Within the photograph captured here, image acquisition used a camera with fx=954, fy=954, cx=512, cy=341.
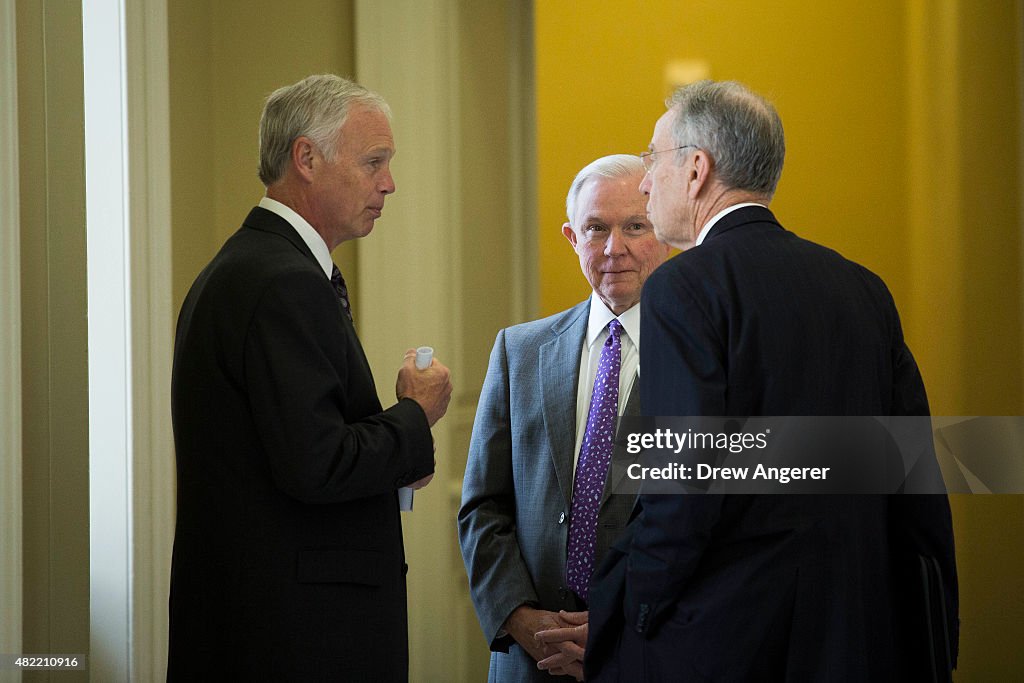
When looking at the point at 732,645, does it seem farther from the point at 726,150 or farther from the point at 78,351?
the point at 78,351

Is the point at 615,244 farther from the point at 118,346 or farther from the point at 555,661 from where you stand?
the point at 118,346

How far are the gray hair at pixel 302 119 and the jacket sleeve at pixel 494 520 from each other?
68 cm

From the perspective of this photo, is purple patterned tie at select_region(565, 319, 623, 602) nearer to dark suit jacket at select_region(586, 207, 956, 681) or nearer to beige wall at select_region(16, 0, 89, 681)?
dark suit jacket at select_region(586, 207, 956, 681)

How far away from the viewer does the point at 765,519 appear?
1458mm

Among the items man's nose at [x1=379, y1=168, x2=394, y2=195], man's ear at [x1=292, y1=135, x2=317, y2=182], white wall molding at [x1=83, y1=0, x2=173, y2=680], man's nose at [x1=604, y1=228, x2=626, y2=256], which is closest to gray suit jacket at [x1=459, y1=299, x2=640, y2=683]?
man's nose at [x1=604, y1=228, x2=626, y2=256]

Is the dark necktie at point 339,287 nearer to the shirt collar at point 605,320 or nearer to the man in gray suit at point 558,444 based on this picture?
the man in gray suit at point 558,444

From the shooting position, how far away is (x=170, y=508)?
8.82 feet

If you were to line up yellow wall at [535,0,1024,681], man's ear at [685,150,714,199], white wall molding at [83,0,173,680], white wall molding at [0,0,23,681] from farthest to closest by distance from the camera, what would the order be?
1. yellow wall at [535,0,1024,681]
2. white wall molding at [83,0,173,680]
3. white wall molding at [0,0,23,681]
4. man's ear at [685,150,714,199]

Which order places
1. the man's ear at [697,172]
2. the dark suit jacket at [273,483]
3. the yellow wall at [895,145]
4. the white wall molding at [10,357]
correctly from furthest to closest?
the yellow wall at [895,145]
the white wall molding at [10,357]
the man's ear at [697,172]
the dark suit jacket at [273,483]

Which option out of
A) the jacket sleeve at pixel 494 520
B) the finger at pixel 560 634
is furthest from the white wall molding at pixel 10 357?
the finger at pixel 560 634

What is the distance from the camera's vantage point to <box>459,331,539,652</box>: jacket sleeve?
204cm

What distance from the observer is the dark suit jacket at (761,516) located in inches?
56.7

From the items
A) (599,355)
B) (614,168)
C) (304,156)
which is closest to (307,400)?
(304,156)

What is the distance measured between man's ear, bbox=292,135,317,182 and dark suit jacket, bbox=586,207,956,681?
70 cm
